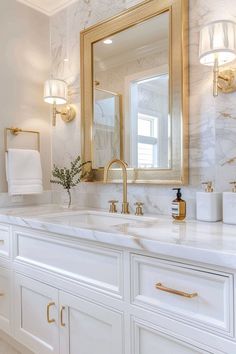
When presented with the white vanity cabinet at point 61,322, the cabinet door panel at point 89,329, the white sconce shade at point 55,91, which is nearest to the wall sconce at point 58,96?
the white sconce shade at point 55,91

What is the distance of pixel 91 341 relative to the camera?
4.05ft

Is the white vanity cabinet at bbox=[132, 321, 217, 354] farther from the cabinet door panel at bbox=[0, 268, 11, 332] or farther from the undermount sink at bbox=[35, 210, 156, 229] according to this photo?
the cabinet door panel at bbox=[0, 268, 11, 332]

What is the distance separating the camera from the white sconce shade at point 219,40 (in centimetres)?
130

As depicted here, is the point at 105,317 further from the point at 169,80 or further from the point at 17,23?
the point at 17,23

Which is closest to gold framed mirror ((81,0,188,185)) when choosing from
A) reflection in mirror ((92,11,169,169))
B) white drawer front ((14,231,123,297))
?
reflection in mirror ((92,11,169,169))

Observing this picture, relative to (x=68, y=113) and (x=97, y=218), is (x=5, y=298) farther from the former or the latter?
(x=68, y=113)

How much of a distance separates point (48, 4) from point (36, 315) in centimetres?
222

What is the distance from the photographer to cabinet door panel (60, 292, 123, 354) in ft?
3.72

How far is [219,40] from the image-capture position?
1.30 meters

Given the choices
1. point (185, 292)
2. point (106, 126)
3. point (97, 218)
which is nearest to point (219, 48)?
point (106, 126)

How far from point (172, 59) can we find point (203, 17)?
0.25 meters

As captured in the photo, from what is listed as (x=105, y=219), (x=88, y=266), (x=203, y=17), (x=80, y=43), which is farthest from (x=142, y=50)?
(x=88, y=266)

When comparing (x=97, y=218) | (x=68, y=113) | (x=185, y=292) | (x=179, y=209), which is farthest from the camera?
(x=68, y=113)

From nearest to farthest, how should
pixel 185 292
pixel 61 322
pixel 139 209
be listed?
pixel 185 292
pixel 61 322
pixel 139 209
